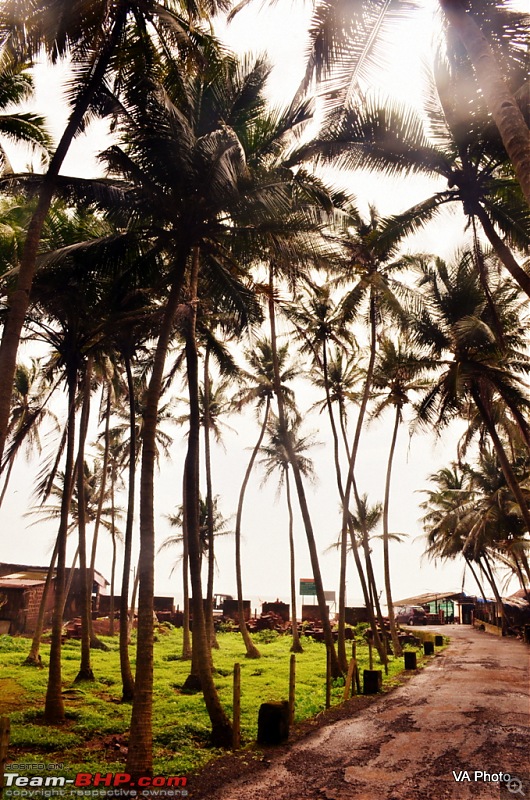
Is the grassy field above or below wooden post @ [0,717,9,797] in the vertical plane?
below

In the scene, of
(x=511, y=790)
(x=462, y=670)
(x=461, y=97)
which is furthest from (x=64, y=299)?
(x=462, y=670)

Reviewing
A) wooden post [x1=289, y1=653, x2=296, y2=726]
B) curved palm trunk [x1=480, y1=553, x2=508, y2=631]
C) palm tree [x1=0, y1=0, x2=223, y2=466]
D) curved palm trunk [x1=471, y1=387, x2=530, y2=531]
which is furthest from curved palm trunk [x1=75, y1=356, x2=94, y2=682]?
curved palm trunk [x1=480, y1=553, x2=508, y2=631]

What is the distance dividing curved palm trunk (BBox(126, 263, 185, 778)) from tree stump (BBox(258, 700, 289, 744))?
85.9 inches

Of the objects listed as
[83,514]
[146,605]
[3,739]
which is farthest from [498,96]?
[83,514]

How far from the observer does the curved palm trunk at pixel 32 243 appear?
6.80 metres

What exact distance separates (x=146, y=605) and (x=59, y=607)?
182 inches

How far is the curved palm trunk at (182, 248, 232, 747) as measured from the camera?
8234 millimetres

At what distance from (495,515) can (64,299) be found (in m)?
25.3

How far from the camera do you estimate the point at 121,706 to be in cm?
1109

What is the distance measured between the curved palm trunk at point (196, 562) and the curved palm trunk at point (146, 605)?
5.15ft

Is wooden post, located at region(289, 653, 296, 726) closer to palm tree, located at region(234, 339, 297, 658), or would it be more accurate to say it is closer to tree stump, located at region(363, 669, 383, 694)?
tree stump, located at region(363, 669, 383, 694)

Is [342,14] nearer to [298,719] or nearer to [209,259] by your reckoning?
[209,259]

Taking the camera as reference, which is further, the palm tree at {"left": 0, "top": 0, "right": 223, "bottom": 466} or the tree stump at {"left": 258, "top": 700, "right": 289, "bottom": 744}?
the tree stump at {"left": 258, "top": 700, "right": 289, "bottom": 744}

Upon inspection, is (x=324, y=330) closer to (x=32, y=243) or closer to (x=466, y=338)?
(x=466, y=338)
